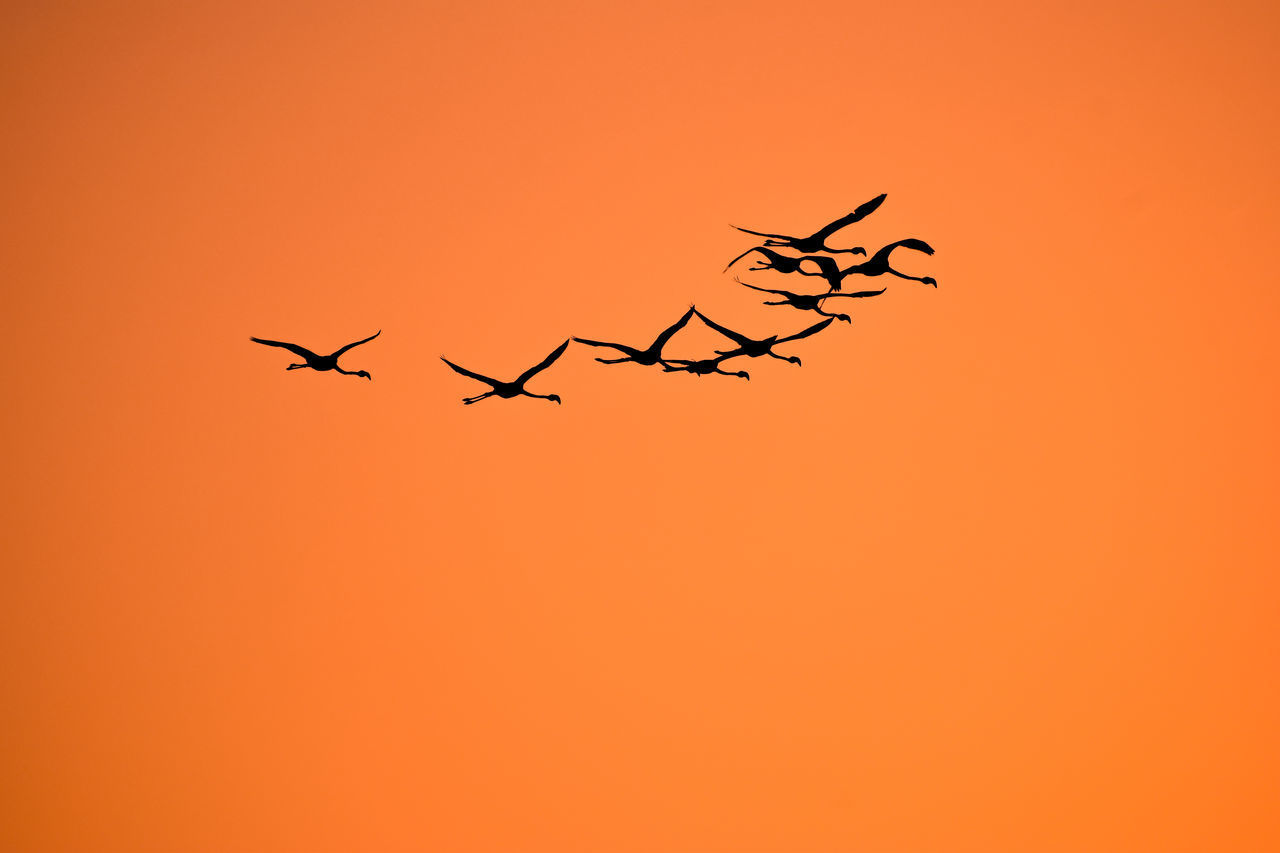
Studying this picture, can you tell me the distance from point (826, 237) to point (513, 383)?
84 cm

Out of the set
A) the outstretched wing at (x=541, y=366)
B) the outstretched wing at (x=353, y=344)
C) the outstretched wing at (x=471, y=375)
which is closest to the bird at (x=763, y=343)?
the outstretched wing at (x=541, y=366)

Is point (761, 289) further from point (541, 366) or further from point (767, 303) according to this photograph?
point (541, 366)

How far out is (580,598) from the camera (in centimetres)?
295

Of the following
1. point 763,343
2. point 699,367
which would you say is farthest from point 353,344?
point 763,343

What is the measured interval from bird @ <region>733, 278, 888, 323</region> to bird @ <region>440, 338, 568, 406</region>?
53 cm

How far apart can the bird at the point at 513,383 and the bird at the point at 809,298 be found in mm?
525

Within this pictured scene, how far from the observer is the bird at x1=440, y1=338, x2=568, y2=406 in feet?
8.86

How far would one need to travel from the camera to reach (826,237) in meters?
2.67

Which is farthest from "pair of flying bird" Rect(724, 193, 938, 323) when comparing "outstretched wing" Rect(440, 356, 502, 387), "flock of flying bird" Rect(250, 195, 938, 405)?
"outstretched wing" Rect(440, 356, 502, 387)

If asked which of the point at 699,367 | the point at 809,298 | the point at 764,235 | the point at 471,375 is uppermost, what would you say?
the point at 764,235

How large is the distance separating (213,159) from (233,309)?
44 cm

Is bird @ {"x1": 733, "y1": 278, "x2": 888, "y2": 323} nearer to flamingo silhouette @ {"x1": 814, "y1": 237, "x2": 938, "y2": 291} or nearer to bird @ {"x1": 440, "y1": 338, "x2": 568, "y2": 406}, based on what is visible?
flamingo silhouette @ {"x1": 814, "y1": 237, "x2": 938, "y2": 291}

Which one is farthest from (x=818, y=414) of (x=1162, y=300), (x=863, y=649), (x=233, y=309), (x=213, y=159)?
(x=213, y=159)

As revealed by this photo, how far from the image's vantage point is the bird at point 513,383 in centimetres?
270
